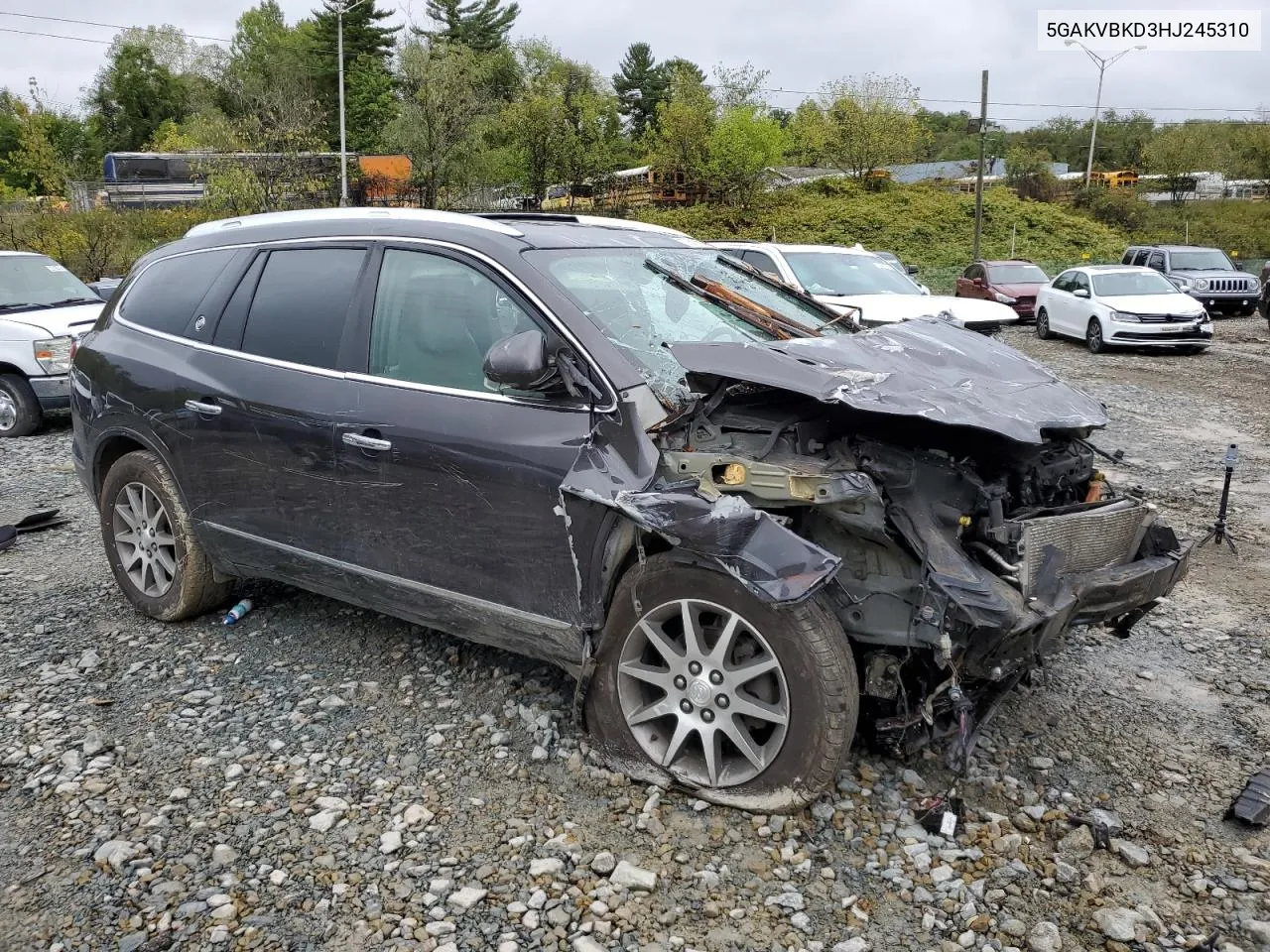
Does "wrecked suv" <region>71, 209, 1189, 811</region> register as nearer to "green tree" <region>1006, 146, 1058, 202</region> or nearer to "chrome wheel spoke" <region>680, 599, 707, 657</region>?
"chrome wheel spoke" <region>680, 599, 707, 657</region>

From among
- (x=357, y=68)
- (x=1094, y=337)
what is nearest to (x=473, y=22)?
(x=357, y=68)

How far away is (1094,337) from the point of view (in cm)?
1691

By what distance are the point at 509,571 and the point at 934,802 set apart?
1.61 m

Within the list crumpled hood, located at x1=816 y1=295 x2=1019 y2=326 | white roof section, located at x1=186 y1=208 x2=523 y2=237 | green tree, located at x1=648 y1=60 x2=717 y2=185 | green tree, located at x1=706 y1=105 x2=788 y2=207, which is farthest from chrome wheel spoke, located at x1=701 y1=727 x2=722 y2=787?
green tree, located at x1=648 y1=60 x2=717 y2=185

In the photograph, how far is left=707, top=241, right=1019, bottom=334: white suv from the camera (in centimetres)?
1132

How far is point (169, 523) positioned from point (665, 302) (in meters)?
2.64

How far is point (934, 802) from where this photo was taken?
312 cm

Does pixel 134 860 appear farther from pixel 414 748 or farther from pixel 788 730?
pixel 788 730

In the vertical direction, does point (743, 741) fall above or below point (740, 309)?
below

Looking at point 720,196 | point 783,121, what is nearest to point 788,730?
point 720,196

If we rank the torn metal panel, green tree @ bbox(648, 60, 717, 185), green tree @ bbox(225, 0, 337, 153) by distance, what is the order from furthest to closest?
green tree @ bbox(648, 60, 717, 185), green tree @ bbox(225, 0, 337, 153), the torn metal panel

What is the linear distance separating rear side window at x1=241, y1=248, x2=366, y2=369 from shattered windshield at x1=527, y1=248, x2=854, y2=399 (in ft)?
2.90

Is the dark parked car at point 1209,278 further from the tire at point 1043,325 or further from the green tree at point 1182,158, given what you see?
the green tree at point 1182,158

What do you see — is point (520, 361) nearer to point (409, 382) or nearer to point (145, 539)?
point (409, 382)
